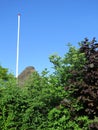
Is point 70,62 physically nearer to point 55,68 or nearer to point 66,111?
point 55,68

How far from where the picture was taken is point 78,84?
12.5 meters

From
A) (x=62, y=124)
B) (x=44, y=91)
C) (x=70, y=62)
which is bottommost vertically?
(x=62, y=124)

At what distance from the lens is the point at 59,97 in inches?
512

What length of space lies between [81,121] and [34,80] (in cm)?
221

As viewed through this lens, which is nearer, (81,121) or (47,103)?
(81,121)

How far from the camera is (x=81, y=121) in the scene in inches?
486

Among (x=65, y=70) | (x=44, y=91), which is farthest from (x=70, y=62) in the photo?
(x=44, y=91)

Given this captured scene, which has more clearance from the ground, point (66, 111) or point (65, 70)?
point (65, 70)

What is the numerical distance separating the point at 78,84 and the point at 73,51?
1.25 meters

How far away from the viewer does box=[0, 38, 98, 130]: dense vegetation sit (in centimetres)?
1241

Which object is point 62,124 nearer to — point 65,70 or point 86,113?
point 86,113

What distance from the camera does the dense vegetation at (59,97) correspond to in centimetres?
1241

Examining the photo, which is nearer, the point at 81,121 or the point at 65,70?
the point at 81,121

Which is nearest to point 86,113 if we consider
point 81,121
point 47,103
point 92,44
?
point 81,121
